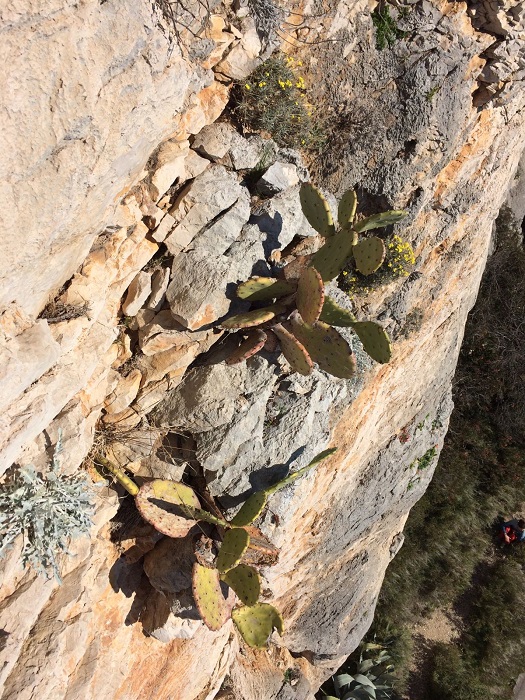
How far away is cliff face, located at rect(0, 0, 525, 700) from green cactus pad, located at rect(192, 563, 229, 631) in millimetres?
346

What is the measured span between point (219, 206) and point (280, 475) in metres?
2.20

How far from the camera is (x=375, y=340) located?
155 inches

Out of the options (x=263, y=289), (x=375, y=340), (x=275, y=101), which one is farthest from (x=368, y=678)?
(x=275, y=101)

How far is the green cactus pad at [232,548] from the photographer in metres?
3.85

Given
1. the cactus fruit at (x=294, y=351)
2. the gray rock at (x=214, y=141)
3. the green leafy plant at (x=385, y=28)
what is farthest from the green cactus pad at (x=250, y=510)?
the green leafy plant at (x=385, y=28)

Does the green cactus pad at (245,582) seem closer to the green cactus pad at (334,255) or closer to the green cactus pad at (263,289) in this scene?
the green cactus pad at (263,289)

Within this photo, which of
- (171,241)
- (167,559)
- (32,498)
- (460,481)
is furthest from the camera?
(460,481)

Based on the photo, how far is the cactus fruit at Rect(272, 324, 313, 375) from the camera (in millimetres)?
3869

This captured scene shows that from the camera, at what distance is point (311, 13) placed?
4375 mm

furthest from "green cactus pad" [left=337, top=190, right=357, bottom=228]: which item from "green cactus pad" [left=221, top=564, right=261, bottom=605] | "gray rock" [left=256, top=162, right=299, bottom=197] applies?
"green cactus pad" [left=221, top=564, right=261, bottom=605]

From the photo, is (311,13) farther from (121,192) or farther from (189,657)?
(189,657)

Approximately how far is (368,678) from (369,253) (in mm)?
8110

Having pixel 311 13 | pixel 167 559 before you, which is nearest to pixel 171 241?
pixel 311 13

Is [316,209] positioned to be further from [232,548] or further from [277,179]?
[232,548]
